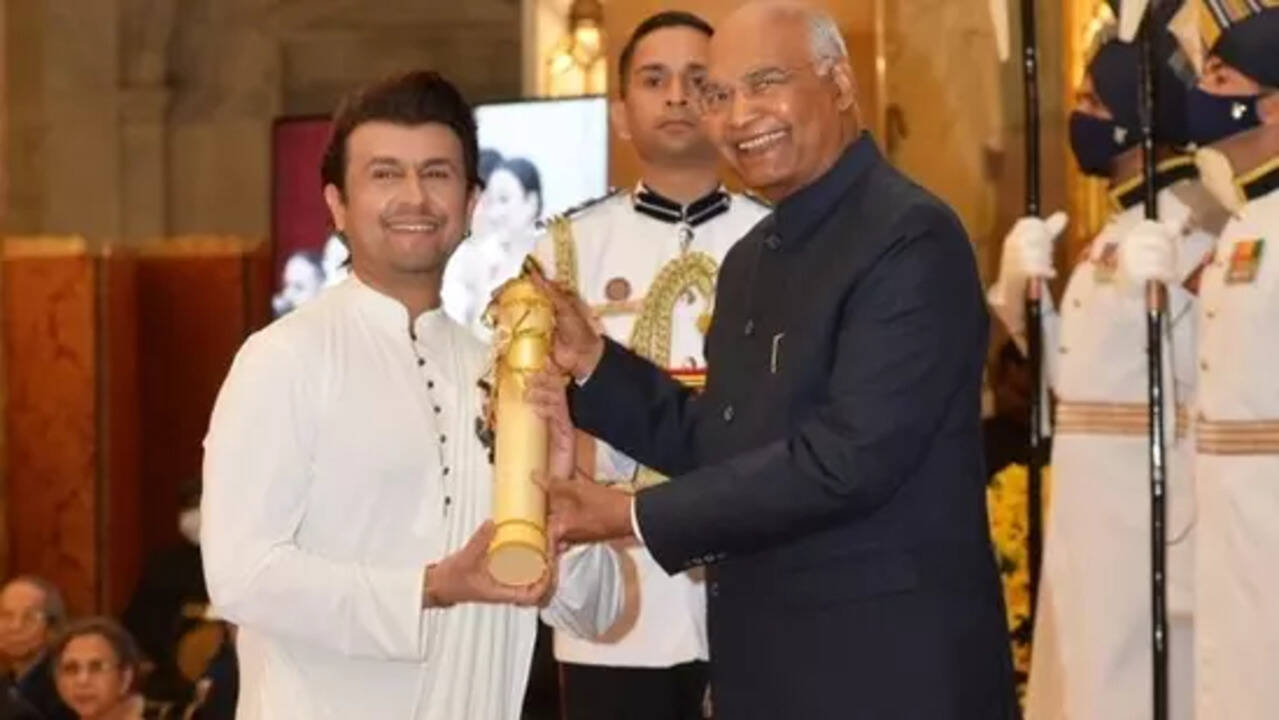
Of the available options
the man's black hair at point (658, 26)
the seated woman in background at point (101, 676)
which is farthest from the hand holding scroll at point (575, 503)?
the seated woman in background at point (101, 676)

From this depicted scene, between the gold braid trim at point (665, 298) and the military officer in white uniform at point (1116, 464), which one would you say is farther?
the military officer in white uniform at point (1116, 464)

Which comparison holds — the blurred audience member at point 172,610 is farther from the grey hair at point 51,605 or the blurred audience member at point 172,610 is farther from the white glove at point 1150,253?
the white glove at point 1150,253

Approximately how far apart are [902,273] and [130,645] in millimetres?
3410

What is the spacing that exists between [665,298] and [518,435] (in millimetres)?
1513

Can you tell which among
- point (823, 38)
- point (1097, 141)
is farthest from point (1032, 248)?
point (823, 38)

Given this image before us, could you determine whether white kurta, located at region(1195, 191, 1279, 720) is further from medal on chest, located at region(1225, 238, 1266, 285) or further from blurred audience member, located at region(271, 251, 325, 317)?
blurred audience member, located at region(271, 251, 325, 317)

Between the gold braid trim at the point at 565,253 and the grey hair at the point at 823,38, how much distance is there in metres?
1.33

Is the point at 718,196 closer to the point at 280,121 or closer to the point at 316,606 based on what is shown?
the point at 316,606

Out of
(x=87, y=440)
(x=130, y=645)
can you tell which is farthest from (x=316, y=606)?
(x=87, y=440)

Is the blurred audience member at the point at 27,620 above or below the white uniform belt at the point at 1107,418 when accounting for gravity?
below

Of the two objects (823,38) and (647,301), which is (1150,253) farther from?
(823,38)

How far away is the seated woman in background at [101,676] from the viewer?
621 centimetres

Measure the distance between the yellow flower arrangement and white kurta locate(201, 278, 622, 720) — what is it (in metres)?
3.37

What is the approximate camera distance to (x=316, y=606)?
3.13 m
